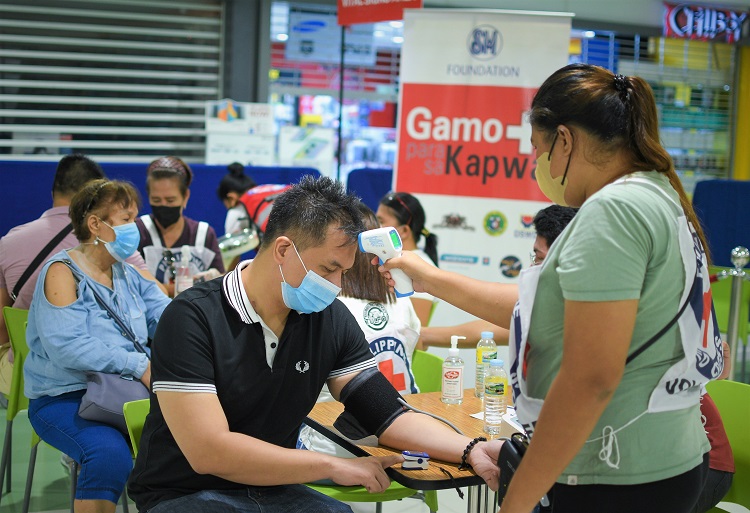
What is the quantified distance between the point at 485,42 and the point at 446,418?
10.6 ft

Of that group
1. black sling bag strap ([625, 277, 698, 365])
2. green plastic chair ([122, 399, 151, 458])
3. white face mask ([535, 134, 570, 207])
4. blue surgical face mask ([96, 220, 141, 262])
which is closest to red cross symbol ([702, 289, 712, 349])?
black sling bag strap ([625, 277, 698, 365])

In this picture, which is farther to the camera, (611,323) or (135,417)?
(135,417)

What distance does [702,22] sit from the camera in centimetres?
1170

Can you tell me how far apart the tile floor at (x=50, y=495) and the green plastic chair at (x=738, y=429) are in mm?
1383

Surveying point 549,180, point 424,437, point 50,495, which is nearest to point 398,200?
point 50,495

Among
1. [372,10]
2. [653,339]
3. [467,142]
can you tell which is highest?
[372,10]

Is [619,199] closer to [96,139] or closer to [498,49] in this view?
[498,49]

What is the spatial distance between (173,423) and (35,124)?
301 inches

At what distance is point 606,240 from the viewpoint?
144 centimetres

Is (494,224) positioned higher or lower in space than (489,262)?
higher

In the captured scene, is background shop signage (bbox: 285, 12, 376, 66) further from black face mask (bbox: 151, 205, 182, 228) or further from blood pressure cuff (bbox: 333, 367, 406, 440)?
blood pressure cuff (bbox: 333, 367, 406, 440)

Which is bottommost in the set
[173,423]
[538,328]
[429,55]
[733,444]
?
[733,444]

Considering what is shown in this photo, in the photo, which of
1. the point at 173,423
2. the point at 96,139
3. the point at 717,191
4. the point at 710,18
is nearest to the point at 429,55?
the point at 717,191

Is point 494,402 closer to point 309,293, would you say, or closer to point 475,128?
point 309,293
